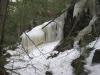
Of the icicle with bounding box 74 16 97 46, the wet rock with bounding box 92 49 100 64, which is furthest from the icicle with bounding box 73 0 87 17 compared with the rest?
the wet rock with bounding box 92 49 100 64

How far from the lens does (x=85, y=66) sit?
652 centimetres

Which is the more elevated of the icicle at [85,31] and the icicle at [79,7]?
the icicle at [79,7]

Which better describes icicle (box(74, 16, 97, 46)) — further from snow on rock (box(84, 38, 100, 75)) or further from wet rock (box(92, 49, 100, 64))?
wet rock (box(92, 49, 100, 64))

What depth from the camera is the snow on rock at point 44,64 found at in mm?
6777

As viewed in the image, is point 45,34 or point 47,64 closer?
point 47,64

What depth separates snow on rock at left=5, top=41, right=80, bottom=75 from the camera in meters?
6.78

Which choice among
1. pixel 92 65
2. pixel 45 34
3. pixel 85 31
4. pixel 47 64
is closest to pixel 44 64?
pixel 47 64

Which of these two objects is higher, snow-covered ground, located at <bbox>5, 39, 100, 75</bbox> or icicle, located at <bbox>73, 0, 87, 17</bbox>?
icicle, located at <bbox>73, 0, 87, 17</bbox>

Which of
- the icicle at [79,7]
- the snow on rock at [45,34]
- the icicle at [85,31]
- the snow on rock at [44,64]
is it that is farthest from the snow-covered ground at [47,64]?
the icicle at [79,7]

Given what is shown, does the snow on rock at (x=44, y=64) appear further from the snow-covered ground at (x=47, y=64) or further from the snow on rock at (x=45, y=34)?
the snow on rock at (x=45, y=34)

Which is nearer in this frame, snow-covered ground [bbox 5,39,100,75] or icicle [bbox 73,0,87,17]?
snow-covered ground [bbox 5,39,100,75]

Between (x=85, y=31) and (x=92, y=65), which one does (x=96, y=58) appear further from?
(x=85, y=31)

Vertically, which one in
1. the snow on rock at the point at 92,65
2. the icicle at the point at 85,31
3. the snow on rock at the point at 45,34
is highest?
the snow on rock at the point at 45,34

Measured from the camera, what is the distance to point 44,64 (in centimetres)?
725
